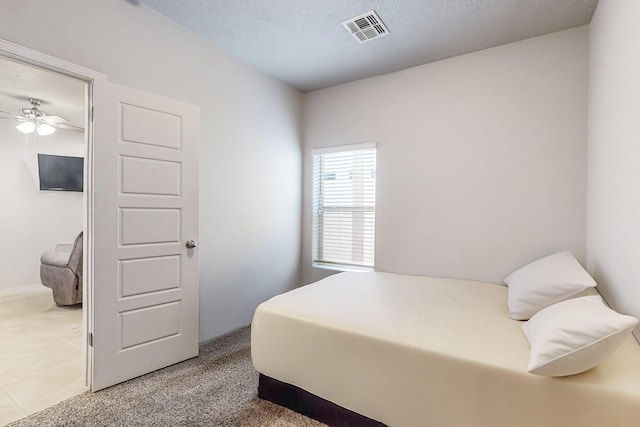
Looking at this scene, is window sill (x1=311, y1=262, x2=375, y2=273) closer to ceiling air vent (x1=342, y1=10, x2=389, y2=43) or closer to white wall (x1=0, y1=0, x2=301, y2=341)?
white wall (x1=0, y1=0, x2=301, y2=341)

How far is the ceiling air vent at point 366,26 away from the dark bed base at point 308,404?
2.71m

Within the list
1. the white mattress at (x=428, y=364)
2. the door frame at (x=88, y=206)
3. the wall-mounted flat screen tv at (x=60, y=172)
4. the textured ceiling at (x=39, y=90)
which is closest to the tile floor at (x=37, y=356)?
the door frame at (x=88, y=206)

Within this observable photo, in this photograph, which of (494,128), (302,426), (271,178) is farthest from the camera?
(271,178)

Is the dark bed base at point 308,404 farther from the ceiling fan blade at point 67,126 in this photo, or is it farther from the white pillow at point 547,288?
the ceiling fan blade at point 67,126

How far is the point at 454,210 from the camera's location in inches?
119

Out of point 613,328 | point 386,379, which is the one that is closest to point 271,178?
point 386,379

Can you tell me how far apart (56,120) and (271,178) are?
353cm

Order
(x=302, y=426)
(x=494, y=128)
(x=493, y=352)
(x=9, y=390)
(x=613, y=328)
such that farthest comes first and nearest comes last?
1. (x=494, y=128)
2. (x=9, y=390)
3. (x=302, y=426)
4. (x=493, y=352)
5. (x=613, y=328)

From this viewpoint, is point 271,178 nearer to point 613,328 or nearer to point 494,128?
point 494,128

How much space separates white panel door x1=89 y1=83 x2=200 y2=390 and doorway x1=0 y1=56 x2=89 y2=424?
157 mm

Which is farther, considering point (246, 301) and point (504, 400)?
point (246, 301)

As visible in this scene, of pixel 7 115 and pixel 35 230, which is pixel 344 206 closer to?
pixel 35 230

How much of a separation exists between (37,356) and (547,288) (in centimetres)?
388

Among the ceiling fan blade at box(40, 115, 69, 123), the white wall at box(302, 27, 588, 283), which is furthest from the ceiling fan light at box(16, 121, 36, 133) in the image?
the white wall at box(302, 27, 588, 283)
